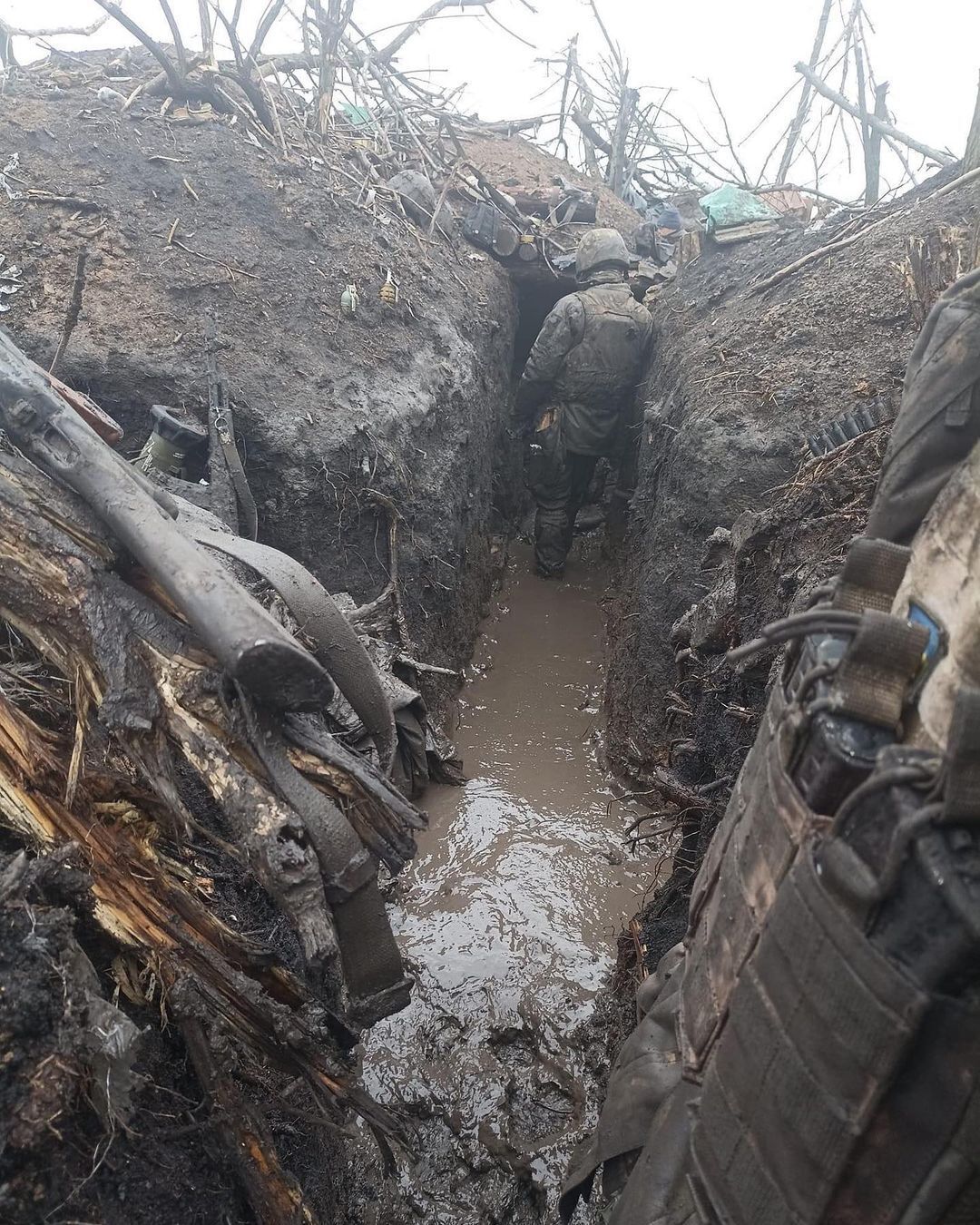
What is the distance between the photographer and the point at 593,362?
6.63 meters

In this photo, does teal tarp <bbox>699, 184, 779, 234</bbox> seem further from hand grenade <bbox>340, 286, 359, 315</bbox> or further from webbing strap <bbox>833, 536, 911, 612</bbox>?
webbing strap <bbox>833, 536, 911, 612</bbox>

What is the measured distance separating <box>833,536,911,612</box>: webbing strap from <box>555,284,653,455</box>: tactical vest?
5660 mm

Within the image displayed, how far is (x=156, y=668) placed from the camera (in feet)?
6.31

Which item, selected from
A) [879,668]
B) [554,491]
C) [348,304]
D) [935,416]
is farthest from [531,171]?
[879,668]

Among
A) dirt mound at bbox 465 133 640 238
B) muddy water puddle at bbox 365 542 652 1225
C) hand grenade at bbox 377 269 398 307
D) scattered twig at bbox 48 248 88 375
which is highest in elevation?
dirt mound at bbox 465 133 640 238

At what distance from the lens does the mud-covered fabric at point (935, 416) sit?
54.5 inches

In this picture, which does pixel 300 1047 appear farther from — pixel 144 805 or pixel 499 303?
pixel 499 303

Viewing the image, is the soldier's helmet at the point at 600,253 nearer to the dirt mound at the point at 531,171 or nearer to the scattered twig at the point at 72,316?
the dirt mound at the point at 531,171

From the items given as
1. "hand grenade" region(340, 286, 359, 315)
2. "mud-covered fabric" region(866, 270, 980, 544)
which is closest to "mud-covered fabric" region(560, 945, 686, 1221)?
"mud-covered fabric" region(866, 270, 980, 544)

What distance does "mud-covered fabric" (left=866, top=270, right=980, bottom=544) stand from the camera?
138cm

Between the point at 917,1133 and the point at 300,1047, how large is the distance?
1.49m

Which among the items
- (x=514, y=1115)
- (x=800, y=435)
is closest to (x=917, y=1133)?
→ (x=514, y=1115)

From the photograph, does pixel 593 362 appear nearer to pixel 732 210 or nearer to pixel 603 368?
pixel 603 368

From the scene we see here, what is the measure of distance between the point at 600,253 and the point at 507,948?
19.9 ft
